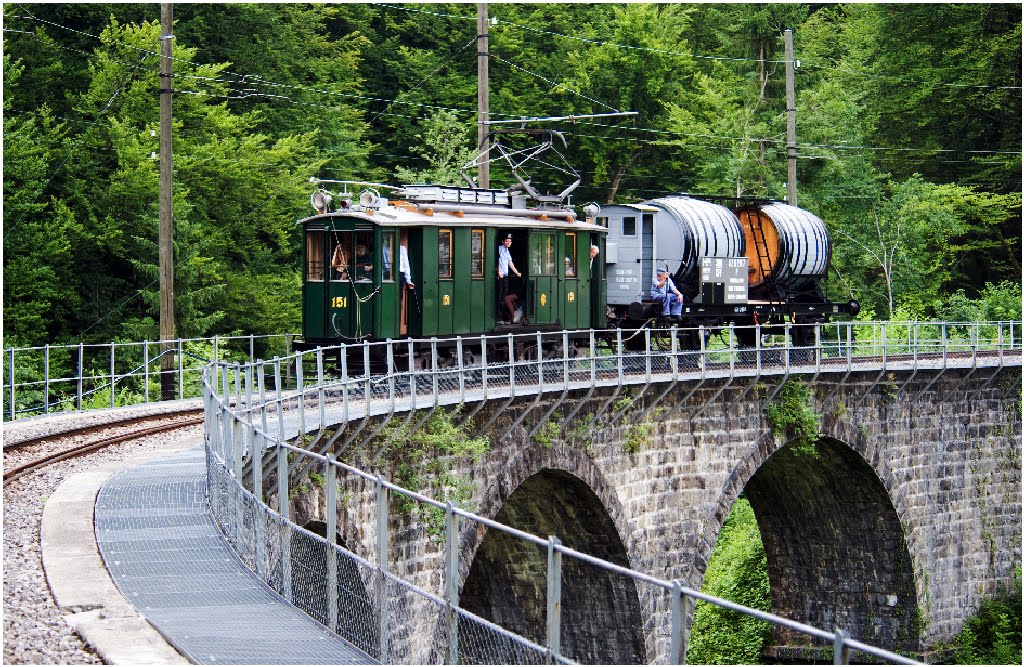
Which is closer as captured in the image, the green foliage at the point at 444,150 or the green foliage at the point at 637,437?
the green foliage at the point at 637,437

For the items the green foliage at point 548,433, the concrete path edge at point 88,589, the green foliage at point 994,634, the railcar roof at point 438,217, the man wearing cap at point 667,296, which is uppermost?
the railcar roof at point 438,217

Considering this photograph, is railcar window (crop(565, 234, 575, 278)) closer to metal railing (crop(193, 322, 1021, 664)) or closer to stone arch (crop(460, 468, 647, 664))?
metal railing (crop(193, 322, 1021, 664))

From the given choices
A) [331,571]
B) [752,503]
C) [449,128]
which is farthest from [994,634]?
[331,571]

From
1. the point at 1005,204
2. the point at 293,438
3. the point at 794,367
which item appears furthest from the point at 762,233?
the point at 1005,204

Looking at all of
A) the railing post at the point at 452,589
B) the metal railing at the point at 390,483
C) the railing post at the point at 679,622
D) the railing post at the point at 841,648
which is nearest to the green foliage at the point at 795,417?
the metal railing at the point at 390,483

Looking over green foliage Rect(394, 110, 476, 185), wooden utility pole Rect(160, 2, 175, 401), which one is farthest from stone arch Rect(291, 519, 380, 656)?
green foliage Rect(394, 110, 476, 185)

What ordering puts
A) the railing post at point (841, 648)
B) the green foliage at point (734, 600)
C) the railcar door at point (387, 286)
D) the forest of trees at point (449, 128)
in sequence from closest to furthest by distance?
the railing post at point (841, 648), the railcar door at point (387, 286), the green foliage at point (734, 600), the forest of trees at point (449, 128)

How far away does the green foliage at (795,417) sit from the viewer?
28.6m

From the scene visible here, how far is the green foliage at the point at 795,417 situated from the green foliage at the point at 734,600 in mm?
5973

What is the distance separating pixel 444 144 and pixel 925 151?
72.4 ft

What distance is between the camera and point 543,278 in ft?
85.0

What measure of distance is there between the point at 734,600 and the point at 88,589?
89.6ft

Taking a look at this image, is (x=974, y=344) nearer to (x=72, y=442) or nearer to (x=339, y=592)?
(x=72, y=442)

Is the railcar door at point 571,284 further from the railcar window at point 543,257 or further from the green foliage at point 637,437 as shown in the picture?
the green foliage at point 637,437
